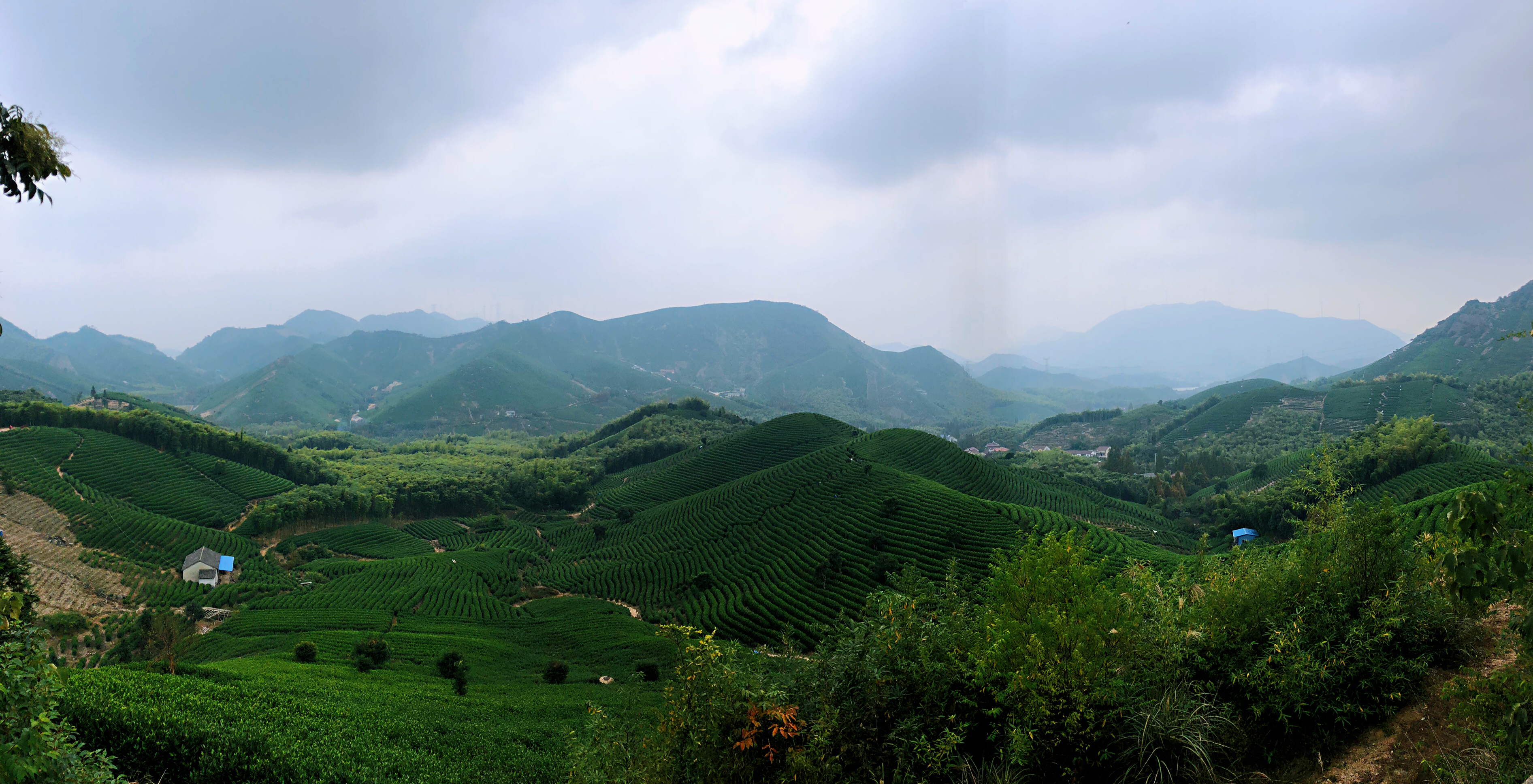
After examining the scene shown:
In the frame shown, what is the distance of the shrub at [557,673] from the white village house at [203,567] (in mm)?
41327

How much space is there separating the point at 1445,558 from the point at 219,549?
80585 mm

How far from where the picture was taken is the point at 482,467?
10169cm

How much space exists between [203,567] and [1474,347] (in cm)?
23759

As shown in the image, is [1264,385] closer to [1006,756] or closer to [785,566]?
[785,566]

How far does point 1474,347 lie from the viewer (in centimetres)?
14162

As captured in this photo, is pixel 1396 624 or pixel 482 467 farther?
pixel 482 467

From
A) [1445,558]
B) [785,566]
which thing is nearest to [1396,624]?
[1445,558]

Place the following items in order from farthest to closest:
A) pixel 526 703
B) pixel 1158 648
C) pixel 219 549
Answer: pixel 219 549, pixel 526 703, pixel 1158 648

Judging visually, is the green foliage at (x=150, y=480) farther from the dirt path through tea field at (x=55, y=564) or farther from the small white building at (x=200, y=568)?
the small white building at (x=200, y=568)

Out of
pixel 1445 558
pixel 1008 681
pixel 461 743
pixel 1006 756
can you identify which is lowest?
pixel 461 743

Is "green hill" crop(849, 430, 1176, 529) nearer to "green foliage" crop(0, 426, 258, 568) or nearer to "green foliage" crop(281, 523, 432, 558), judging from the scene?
"green foliage" crop(281, 523, 432, 558)

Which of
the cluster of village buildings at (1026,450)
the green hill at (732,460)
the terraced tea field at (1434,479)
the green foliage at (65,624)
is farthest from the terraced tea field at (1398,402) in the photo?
the green foliage at (65,624)

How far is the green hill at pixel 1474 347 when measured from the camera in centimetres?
12106

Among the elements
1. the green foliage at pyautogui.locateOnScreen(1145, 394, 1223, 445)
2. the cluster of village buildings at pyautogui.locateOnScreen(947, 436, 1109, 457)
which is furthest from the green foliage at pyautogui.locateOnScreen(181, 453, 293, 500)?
the green foliage at pyautogui.locateOnScreen(1145, 394, 1223, 445)
